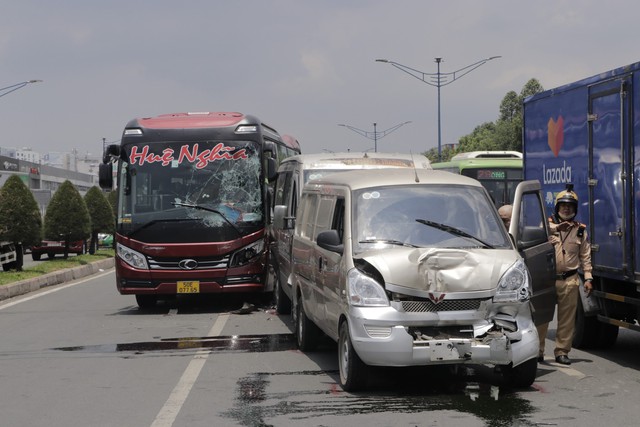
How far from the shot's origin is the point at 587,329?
34.8 ft

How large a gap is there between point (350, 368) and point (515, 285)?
158 centimetres

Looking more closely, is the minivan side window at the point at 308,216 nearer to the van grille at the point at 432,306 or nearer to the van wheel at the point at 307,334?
the van wheel at the point at 307,334

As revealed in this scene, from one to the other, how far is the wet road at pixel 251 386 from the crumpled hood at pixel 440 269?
3.13ft

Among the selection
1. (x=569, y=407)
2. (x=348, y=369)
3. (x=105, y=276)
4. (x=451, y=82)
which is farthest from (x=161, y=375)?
(x=451, y=82)

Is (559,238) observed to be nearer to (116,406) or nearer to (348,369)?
(348,369)

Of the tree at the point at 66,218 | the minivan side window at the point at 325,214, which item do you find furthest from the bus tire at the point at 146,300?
the tree at the point at 66,218

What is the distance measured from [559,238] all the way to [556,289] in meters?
0.53

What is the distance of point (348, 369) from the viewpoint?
8188 millimetres

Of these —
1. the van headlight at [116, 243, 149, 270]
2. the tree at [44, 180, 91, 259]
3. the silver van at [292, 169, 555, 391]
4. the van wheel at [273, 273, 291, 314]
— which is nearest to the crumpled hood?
the silver van at [292, 169, 555, 391]

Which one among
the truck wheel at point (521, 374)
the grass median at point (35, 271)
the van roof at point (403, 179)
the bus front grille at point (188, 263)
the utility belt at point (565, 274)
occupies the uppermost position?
the van roof at point (403, 179)

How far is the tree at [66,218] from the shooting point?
31.1 metres

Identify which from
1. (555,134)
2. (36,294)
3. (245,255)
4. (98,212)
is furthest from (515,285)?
(98,212)

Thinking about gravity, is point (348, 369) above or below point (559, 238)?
below

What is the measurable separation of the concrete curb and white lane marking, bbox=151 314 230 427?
985 centimetres
